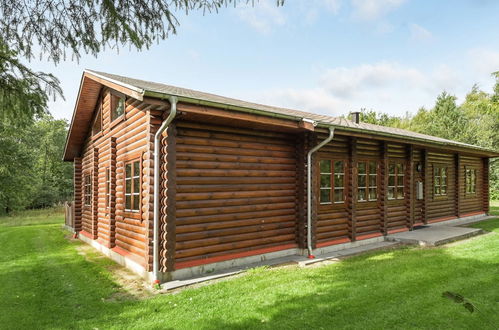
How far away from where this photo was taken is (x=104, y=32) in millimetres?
4441

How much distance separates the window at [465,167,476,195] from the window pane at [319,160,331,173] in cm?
952

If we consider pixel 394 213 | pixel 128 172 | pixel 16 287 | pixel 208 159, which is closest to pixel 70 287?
pixel 16 287

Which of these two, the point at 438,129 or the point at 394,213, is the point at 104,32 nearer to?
the point at 394,213

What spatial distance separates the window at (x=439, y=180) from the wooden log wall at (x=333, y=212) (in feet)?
18.3

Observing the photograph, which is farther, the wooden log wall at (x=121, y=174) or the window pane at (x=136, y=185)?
the window pane at (x=136, y=185)

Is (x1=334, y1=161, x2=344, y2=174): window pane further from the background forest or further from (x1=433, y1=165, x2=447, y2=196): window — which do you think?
the background forest

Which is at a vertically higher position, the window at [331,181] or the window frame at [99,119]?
the window frame at [99,119]

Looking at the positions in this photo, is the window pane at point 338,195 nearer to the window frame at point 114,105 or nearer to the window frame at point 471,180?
the window frame at point 114,105

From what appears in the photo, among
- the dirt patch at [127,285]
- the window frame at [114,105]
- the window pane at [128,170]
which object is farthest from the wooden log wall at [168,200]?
the window frame at [114,105]

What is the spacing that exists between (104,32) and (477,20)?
7149mm

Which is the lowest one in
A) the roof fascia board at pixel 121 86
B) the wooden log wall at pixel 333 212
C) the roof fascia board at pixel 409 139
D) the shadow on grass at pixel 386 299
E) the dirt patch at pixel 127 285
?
the dirt patch at pixel 127 285

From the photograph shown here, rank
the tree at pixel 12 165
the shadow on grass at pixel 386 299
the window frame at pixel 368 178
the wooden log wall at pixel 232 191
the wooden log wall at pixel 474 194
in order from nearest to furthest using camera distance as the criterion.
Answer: the shadow on grass at pixel 386 299
the wooden log wall at pixel 232 191
the window frame at pixel 368 178
the wooden log wall at pixel 474 194
the tree at pixel 12 165

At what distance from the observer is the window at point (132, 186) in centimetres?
662

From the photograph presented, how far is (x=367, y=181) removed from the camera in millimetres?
9148
